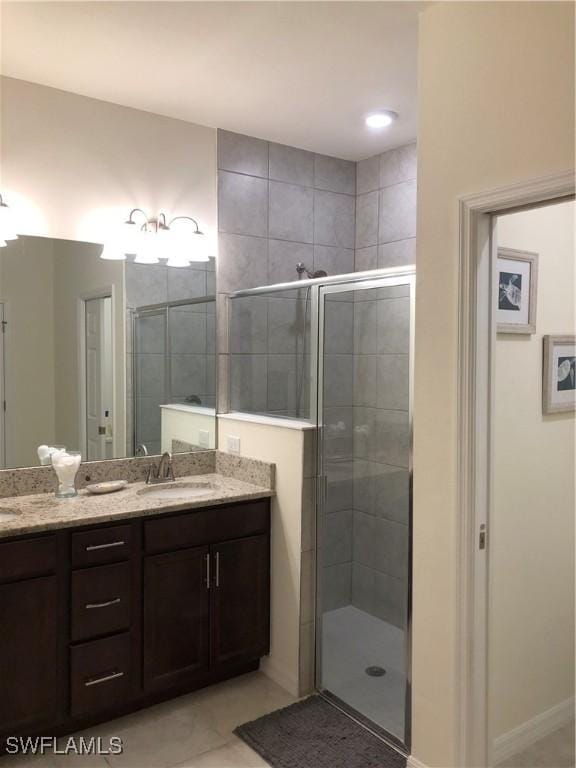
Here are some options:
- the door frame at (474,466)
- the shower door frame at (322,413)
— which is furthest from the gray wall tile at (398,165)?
the door frame at (474,466)

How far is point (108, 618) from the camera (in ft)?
8.48

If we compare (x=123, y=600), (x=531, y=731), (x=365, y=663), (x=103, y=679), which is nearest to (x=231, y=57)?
(x=123, y=600)

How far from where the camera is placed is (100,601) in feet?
8.41

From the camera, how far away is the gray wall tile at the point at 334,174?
376cm

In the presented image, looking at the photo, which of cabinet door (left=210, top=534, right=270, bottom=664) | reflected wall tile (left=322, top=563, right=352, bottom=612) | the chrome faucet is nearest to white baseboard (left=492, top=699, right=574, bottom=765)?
reflected wall tile (left=322, top=563, right=352, bottom=612)

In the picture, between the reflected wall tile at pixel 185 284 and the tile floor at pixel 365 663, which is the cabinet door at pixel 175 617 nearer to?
the tile floor at pixel 365 663

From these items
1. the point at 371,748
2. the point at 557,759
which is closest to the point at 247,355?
the point at 371,748

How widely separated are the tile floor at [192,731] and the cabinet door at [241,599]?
161 mm

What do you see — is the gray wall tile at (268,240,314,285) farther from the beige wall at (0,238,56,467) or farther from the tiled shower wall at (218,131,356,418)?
the beige wall at (0,238,56,467)

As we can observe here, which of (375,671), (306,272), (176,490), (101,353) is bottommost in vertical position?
(375,671)

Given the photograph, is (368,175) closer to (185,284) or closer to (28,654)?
(185,284)

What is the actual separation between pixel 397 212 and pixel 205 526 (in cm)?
208

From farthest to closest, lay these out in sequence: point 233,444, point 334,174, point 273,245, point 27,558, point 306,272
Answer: point 334,174 < point 306,272 < point 273,245 < point 233,444 < point 27,558

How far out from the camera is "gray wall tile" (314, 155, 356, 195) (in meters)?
3.76
